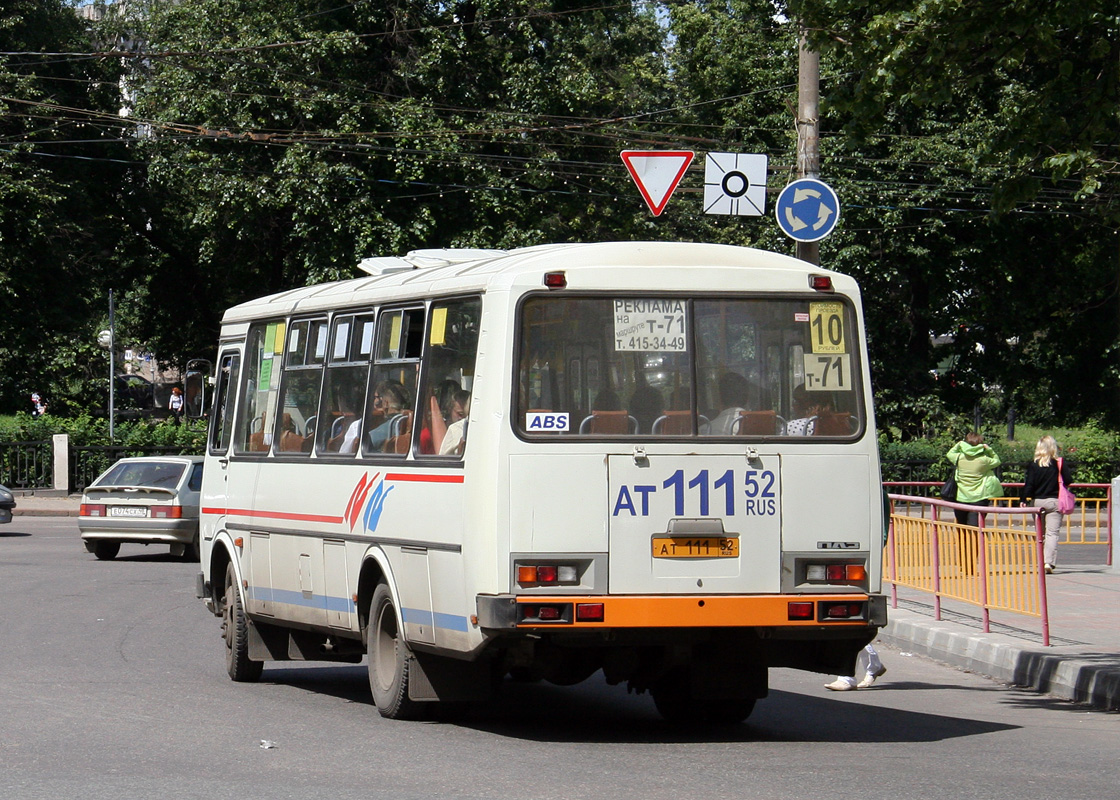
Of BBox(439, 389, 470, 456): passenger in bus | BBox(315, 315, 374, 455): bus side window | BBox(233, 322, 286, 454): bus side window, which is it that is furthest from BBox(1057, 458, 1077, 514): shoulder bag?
BBox(439, 389, 470, 456): passenger in bus

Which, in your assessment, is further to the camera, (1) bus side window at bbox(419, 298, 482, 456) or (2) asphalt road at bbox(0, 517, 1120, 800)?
(1) bus side window at bbox(419, 298, 482, 456)

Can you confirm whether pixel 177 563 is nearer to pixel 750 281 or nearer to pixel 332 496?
pixel 332 496

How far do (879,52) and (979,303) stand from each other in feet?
105

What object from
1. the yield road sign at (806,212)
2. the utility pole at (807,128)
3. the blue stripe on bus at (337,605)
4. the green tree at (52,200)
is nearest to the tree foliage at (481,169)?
the green tree at (52,200)

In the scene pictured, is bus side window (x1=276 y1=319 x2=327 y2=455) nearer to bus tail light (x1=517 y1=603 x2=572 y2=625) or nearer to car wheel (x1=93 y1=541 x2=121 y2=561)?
bus tail light (x1=517 y1=603 x2=572 y2=625)

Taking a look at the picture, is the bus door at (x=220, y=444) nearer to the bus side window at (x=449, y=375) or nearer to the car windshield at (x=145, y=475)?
the bus side window at (x=449, y=375)

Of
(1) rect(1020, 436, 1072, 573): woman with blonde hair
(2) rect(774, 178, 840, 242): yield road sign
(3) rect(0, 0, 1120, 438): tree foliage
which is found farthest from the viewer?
(3) rect(0, 0, 1120, 438): tree foliage

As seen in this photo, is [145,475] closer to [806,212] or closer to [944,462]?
[806,212]

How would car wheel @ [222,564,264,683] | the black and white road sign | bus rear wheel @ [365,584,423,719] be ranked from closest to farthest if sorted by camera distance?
1. bus rear wheel @ [365,584,423,719]
2. car wheel @ [222,564,264,683]
3. the black and white road sign

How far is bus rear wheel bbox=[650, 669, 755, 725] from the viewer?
32.2 ft

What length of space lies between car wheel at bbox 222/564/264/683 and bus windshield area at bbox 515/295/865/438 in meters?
4.44

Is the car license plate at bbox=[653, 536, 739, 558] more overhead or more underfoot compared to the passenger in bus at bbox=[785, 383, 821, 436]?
more underfoot

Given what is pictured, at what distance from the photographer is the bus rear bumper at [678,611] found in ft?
28.1

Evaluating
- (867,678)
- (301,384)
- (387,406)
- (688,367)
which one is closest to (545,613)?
(688,367)
